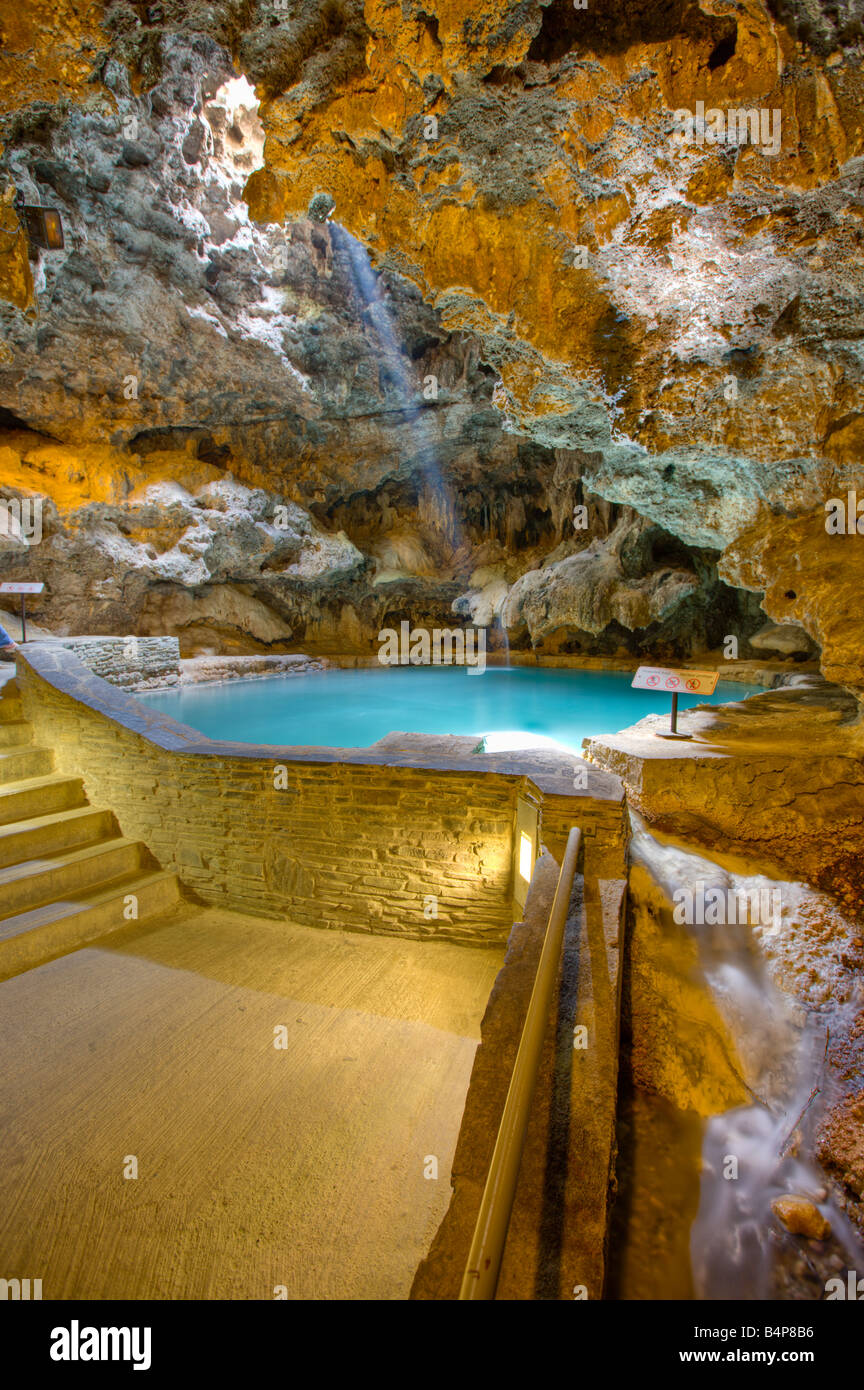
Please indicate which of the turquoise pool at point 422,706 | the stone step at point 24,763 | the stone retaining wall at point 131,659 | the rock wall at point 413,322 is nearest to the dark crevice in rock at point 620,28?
the rock wall at point 413,322

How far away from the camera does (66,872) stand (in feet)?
15.9

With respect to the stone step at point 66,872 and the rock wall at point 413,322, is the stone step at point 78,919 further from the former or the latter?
the rock wall at point 413,322

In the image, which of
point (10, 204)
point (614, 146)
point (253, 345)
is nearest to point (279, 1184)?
point (614, 146)

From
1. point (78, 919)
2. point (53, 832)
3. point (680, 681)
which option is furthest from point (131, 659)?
point (680, 681)

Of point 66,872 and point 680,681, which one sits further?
point 680,681

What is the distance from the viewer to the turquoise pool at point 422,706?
8.27 m

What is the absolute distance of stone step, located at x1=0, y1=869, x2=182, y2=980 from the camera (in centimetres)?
418

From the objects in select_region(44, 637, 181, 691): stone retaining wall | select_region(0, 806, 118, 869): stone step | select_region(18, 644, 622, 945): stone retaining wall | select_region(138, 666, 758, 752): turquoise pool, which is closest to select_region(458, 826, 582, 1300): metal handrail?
select_region(18, 644, 622, 945): stone retaining wall

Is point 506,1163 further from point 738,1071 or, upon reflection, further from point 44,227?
point 44,227

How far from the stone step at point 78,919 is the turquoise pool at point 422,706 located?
2.49 meters

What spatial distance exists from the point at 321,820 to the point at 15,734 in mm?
4198

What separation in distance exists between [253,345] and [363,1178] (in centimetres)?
1577

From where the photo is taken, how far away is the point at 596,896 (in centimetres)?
322
